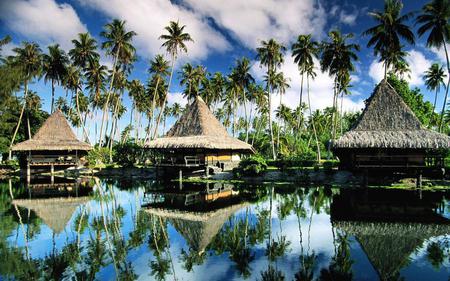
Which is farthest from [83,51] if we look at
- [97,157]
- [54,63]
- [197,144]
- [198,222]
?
[198,222]

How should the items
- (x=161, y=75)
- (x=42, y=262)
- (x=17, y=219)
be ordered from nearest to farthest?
(x=42, y=262) < (x=17, y=219) < (x=161, y=75)

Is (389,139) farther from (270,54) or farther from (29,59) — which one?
(29,59)

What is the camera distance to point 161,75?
142ft

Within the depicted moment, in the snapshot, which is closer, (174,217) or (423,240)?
(423,240)

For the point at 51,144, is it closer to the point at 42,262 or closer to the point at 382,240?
the point at 42,262

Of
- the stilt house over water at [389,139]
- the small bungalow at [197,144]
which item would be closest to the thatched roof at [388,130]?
the stilt house over water at [389,139]

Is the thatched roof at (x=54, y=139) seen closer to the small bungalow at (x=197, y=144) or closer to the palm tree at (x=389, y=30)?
the small bungalow at (x=197, y=144)

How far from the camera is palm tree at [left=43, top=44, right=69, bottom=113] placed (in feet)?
136

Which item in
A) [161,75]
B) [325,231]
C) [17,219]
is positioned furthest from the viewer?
[161,75]

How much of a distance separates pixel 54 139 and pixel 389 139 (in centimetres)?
3573

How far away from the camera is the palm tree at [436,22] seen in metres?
A: 28.5

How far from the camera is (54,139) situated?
3575 cm

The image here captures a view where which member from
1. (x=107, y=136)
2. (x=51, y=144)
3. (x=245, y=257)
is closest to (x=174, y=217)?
(x=245, y=257)

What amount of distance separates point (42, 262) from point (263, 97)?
50.0 metres
